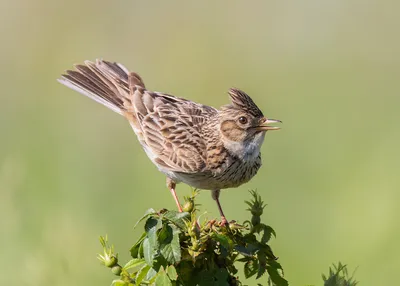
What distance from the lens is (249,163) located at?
6188 millimetres

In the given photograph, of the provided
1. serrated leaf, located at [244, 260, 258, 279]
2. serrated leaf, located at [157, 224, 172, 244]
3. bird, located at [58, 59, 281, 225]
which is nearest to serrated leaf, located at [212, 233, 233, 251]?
serrated leaf, located at [244, 260, 258, 279]

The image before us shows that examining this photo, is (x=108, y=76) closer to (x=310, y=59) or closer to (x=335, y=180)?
(x=335, y=180)

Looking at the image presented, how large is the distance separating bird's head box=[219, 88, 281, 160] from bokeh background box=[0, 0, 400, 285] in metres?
0.81

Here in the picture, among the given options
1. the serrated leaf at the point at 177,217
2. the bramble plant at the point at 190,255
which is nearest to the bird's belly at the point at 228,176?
the bramble plant at the point at 190,255

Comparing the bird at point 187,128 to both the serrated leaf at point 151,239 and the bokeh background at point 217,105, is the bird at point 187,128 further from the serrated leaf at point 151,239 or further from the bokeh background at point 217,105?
the serrated leaf at point 151,239

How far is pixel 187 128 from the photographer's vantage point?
6.85 metres

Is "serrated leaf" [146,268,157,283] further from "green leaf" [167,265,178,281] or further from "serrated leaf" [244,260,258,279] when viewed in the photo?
"serrated leaf" [244,260,258,279]

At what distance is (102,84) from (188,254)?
404 centimetres

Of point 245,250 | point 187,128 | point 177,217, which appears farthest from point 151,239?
point 187,128

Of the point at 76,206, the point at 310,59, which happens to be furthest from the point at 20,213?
the point at 310,59

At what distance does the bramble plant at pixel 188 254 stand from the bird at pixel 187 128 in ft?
6.13

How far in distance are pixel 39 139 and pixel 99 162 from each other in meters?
0.61

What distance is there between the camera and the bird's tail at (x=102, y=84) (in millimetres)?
7438

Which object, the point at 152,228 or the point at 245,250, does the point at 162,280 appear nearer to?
the point at 152,228
